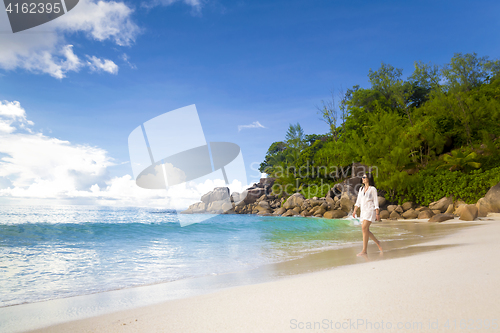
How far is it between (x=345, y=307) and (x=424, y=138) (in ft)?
95.5

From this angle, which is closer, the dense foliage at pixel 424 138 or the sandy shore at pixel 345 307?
the sandy shore at pixel 345 307

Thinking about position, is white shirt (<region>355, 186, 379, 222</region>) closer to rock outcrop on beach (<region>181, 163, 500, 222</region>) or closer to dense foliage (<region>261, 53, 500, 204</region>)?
rock outcrop on beach (<region>181, 163, 500, 222</region>)

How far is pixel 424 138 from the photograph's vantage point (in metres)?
26.2

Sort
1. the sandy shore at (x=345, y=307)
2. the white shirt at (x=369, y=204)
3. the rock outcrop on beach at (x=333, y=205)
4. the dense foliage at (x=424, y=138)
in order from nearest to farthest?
the sandy shore at (x=345, y=307) → the white shirt at (x=369, y=204) → the rock outcrop on beach at (x=333, y=205) → the dense foliage at (x=424, y=138)

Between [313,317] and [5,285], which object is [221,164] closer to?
[5,285]

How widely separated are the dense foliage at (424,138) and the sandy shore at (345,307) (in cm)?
1807

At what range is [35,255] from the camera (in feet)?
24.7

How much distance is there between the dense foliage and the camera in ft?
66.2

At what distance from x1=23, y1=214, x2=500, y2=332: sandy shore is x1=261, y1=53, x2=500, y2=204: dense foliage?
18073 millimetres

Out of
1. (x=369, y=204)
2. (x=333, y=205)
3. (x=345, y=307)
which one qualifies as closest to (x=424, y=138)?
(x=333, y=205)

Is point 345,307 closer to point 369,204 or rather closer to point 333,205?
point 369,204

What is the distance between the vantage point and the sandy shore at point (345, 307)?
7.06 ft

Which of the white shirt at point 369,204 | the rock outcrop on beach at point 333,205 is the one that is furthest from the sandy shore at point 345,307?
the rock outcrop on beach at point 333,205

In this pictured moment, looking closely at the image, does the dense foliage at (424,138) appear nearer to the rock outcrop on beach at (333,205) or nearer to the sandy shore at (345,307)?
the rock outcrop on beach at (333,205)
